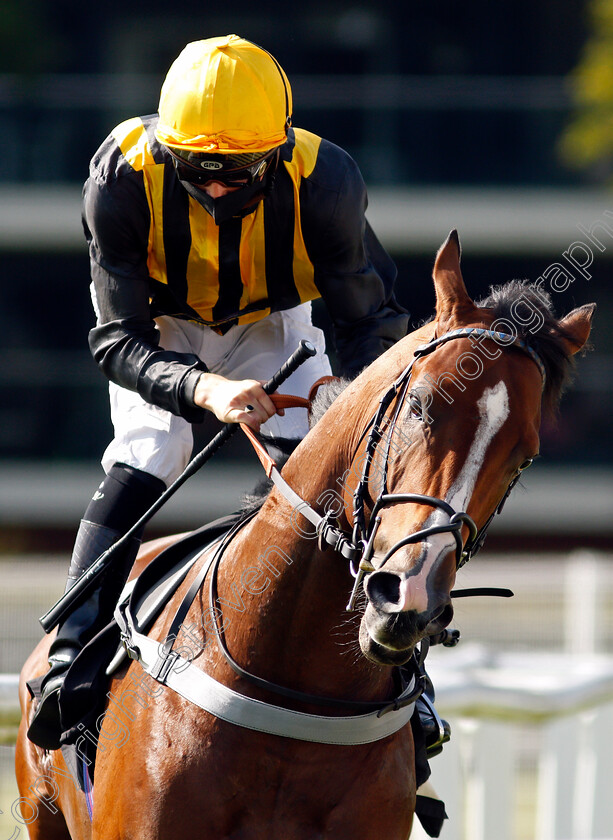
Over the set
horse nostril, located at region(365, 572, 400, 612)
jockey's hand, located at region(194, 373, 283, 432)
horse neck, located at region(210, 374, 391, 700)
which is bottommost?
horse neck, located at region(210, 374, 391, 700)

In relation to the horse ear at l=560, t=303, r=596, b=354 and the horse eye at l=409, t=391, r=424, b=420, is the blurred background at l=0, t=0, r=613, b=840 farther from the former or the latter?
the horse eye at l=409, t=391, r=424, b=420

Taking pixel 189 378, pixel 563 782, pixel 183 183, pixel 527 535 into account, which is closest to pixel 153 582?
pixel 189 378

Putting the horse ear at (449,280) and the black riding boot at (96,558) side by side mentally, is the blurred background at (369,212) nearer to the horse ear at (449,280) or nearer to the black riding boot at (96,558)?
the black riding boot at (96,558)

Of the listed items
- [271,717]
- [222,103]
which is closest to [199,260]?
[222,103]

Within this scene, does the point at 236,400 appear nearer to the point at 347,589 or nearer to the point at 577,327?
the point at 347,589

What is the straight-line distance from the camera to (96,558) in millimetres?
3145

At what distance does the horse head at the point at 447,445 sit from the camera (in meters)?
2.13

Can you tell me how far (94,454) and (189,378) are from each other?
461 inches

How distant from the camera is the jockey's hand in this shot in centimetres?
273

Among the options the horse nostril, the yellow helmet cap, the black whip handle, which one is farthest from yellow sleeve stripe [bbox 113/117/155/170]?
the horse nostril

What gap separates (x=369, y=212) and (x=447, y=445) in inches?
494

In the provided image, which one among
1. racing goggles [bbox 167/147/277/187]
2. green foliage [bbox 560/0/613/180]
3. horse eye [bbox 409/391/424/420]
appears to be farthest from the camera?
green foliage [bbox 560/0/613/180]

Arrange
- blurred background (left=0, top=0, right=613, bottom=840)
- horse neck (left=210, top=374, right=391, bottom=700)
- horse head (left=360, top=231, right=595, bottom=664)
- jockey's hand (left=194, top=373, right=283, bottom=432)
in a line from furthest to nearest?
1. blurred background (left=0, top=0, right=613, bottom=840)
2. jockey's hand (left=194, top=373, right=283, bottom=432)
3. horse neck (left=210, top=374, right=391, bottom=700)
4. horse head (left=360, top=231, right=595, bottom=664)

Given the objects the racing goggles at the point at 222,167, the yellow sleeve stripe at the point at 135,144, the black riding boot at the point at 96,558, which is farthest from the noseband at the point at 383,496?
the yellow sleeve stripe at the point at 135,144
